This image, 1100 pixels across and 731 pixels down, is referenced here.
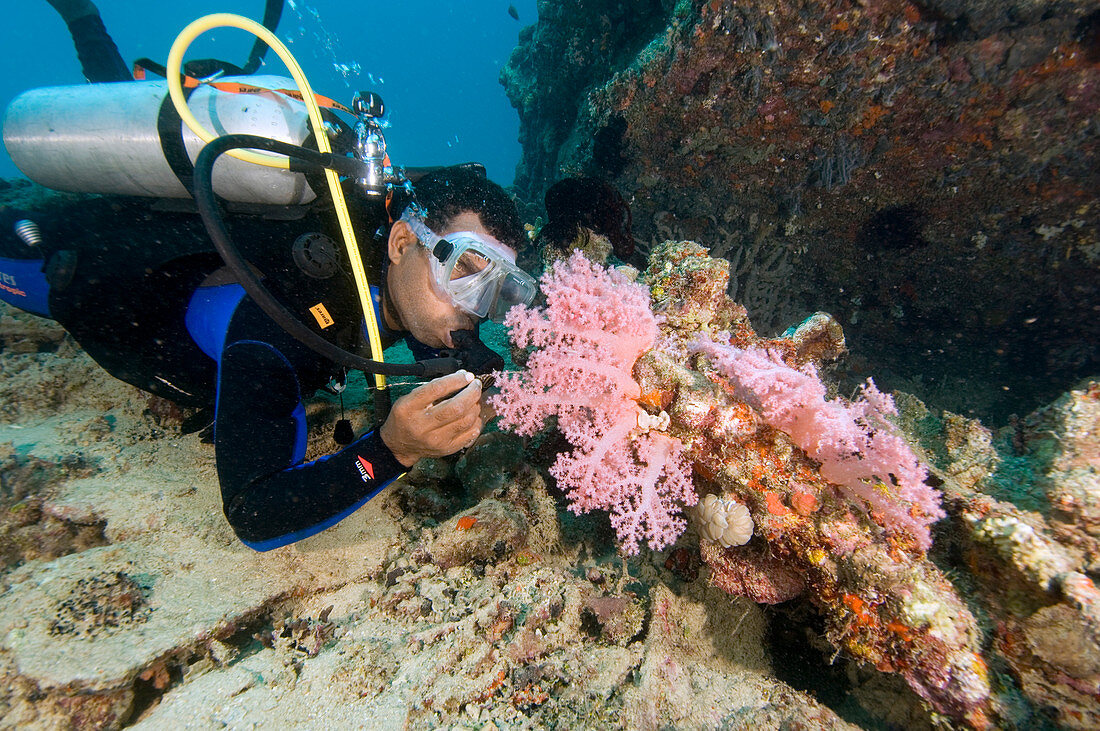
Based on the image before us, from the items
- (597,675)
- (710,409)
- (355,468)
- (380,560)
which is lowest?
(380,560)

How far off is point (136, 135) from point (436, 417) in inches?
95.9

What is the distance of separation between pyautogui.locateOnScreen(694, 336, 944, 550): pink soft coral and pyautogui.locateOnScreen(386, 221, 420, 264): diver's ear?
6.11 ft

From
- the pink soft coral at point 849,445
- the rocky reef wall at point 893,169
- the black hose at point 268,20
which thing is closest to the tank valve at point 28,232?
the black hose at point 268,20

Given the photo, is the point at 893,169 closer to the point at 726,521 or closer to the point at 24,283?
the point at 726,521

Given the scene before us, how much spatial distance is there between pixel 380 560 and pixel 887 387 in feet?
21.3

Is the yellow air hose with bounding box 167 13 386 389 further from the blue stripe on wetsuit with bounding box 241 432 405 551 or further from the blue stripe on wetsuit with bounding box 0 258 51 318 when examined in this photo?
the blue stripe on wetsuit with bounding box 0 258 51 318

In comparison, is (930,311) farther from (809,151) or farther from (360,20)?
(360,20)

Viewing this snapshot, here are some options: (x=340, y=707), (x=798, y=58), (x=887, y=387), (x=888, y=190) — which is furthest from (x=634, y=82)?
(x=340, y=707)

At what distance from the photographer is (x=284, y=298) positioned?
2295mm

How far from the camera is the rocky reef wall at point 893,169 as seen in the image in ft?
12.6

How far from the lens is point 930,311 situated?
217 inches

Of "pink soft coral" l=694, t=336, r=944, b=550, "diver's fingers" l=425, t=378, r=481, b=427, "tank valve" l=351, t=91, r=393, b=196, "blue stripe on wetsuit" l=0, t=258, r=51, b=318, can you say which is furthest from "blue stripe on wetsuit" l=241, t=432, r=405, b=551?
"blue stripe on wetsuit" l=0, t=258, r=51, b=318

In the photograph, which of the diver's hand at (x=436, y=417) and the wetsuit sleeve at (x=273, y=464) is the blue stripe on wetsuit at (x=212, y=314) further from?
the diver's hand at (x=436, y=417)

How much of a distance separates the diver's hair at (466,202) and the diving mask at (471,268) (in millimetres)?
69
